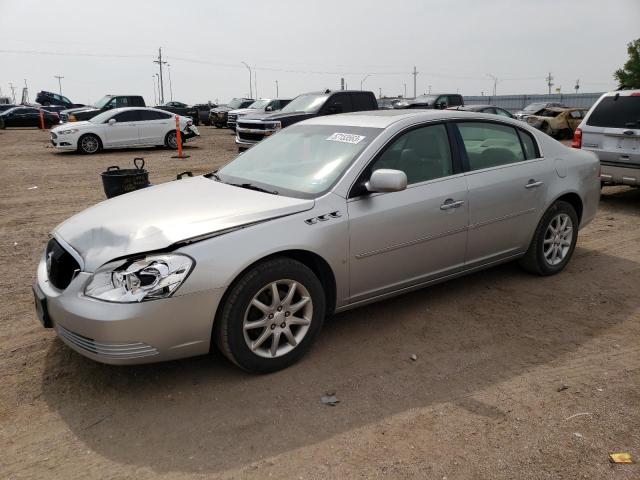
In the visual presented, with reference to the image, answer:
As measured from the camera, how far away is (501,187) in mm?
4629

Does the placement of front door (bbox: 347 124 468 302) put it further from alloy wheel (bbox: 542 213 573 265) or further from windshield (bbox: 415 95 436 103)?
windshield (bbox: 415 95 436 103)

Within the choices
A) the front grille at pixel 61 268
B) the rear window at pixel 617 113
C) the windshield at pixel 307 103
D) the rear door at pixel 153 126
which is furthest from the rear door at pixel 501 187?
the rear door at pixel 153 126

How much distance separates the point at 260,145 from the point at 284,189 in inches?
45.0

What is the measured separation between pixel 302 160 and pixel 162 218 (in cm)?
127

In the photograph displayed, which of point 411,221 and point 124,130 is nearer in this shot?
point 411,221

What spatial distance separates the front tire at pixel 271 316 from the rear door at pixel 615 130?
626 centimetres

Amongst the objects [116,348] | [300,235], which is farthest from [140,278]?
[300,235]

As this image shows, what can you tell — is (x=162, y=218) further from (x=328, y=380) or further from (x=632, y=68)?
(x=632, y=68)

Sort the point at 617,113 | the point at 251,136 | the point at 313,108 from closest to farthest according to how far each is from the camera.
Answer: the point at 617,113, the point at 313,108, the point at 251,136

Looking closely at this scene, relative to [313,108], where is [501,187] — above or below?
below

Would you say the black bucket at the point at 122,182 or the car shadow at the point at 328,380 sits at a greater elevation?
the black bucket at the point at 122,182

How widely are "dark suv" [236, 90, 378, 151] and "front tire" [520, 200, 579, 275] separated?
9269mm

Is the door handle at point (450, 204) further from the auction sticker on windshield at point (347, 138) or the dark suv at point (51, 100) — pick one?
the dark suv at point (51, 100)

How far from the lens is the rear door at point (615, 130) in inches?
307
